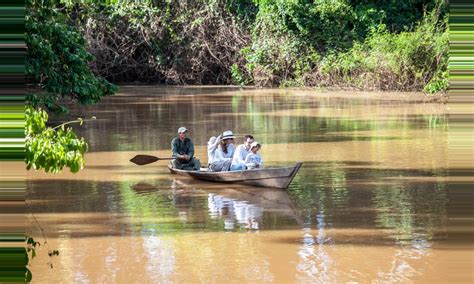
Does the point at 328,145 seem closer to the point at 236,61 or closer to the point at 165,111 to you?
the point at 165,111

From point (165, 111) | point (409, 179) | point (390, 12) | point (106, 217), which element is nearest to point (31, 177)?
point (106, 217)

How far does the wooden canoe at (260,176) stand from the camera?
11903 millimetres

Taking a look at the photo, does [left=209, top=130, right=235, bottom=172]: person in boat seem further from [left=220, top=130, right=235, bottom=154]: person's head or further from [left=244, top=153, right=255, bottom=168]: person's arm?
[left=244, top=153, right=255, bottom=168]: person's arm

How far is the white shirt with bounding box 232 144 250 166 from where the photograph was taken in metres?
12.8

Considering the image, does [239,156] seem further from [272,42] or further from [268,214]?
Result: [272,42]

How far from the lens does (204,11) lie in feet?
121

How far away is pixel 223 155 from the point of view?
13344mm

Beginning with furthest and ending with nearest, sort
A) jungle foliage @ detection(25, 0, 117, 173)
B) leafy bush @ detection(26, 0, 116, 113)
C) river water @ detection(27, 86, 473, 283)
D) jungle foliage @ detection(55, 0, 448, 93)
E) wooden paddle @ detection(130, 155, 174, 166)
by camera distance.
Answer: jungle foliage @ detection(55, 0, 448, 93), leafy bush @ detection(26, 0, 116, 113), jungle foliage @ detection(25, 0, 117, 173), wooden paddle @ detection(130, 155, 174, 166), river water @ detection(27, 86, 473, 283)

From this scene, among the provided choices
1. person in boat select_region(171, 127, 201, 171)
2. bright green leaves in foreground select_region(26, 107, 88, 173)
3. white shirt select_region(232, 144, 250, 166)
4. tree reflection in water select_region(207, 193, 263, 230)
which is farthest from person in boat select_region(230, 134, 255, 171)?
bright green leaves in foreground select_region(26, 107, 88, 173)

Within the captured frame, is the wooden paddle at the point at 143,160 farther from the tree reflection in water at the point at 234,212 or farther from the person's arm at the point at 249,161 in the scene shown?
the tree reflection in water at the point at 234,212

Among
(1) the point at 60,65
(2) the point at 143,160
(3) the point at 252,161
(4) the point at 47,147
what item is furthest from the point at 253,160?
(4) the point at 47,147

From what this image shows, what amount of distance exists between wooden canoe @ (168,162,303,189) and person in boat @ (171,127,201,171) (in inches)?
27.4

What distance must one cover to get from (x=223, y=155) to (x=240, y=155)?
0.57 meters

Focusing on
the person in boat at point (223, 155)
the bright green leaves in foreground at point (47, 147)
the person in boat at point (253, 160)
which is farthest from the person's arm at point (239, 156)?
the bright green leaves in foreground at point (47, 147)
